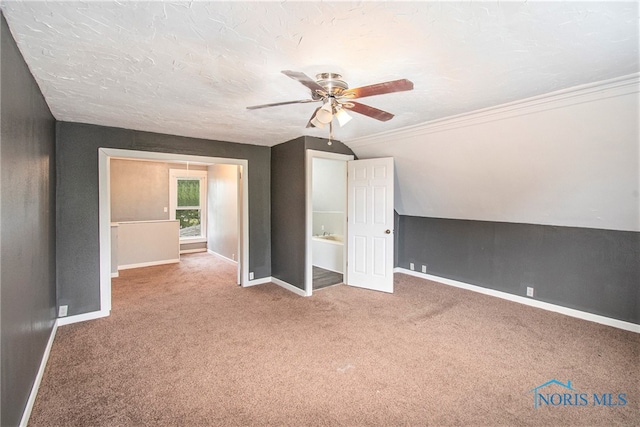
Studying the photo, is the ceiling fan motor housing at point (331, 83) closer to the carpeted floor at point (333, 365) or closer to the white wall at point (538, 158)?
the white wall at point (538, 158)

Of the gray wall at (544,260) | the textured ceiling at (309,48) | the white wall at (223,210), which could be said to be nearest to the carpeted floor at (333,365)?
the gray wall at (544,260)

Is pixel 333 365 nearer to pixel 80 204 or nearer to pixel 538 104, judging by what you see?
pixel 538 104

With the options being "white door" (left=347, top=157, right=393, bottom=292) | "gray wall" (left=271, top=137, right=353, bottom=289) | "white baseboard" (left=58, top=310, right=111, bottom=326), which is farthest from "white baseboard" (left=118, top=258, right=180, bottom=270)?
"white door" (left=347, top=157, right=393, bottom=292)

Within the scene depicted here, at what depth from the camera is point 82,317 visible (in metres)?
3.47

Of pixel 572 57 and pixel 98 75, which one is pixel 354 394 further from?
pixel 98 75

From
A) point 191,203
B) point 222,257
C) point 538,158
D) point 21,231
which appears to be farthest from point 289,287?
point 191,203

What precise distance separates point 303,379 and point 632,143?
3.40m

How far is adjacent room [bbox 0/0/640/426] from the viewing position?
5.33 ft

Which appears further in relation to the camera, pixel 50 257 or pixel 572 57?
pixel 50 257

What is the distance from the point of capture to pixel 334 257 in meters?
5.64

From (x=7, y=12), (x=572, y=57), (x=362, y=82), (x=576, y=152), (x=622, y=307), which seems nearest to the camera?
(x=7, y=12)

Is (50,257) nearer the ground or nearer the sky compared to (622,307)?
nearer the sky

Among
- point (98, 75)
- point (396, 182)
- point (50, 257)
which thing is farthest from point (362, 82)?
point (50, 257)

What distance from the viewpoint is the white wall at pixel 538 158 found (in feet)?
8.23
